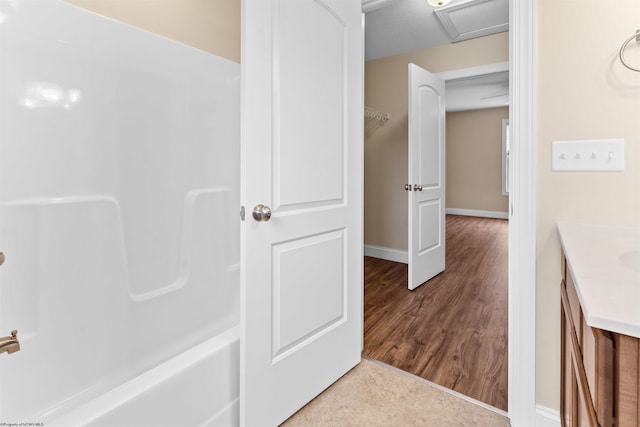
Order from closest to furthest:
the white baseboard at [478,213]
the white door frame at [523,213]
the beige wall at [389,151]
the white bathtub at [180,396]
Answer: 1. the white bathtub at [180,396]
2. the white door frame at [523,213]
3. the beige wall at [389,151]
4. the white baseboard at [478,213]

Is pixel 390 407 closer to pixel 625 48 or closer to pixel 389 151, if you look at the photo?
pixel 625 48

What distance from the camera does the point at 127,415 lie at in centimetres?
95

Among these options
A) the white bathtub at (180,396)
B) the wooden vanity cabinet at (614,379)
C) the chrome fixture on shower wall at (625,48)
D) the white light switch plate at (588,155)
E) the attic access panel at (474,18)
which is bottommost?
the white bathtub at (180,396)

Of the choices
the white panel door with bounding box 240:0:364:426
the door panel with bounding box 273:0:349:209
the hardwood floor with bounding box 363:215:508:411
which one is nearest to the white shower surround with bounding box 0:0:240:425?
the white panel door with bounding box 240:0:364:426

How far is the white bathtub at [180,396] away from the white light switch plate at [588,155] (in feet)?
4.65

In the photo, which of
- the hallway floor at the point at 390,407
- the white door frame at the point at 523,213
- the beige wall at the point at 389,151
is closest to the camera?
the white door frame at the point at 523,213

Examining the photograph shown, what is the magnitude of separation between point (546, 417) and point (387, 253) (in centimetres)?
273

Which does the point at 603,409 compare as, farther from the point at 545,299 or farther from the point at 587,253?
the point at 545,299

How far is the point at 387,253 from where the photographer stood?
4.00 m

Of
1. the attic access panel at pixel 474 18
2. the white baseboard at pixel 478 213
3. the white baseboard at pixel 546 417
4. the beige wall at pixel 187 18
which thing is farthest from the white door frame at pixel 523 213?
the white baseboard at pixel 478 213

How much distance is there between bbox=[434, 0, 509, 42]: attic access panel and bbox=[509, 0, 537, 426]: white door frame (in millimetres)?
1742

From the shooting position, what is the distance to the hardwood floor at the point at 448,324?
173 cm

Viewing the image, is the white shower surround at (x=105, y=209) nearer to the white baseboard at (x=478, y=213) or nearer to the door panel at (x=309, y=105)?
the door panel at (x=309, y=105)

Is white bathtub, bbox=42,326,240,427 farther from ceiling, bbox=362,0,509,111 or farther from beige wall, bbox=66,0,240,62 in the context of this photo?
ceiling, bbox=362,0,509,111
